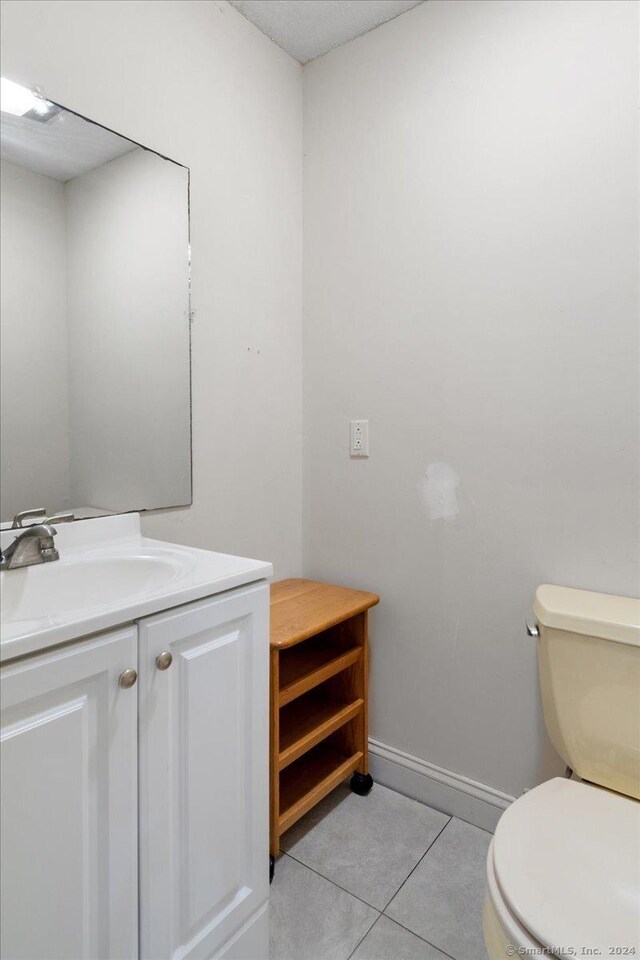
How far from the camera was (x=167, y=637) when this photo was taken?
90 cm

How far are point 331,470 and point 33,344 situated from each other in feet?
3.17

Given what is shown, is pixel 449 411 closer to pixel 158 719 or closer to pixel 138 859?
pixel 158 719

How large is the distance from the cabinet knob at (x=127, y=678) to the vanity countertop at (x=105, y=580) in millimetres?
77

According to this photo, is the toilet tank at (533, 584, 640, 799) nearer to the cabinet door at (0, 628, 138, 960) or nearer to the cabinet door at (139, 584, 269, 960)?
the cabinet door at (139, 584, 269, 960)

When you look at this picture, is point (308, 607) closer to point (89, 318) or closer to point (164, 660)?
point (164, 660)

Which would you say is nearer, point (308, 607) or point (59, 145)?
point (59, 145)

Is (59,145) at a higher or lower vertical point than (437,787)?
higher

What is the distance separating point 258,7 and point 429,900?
8.04 ft

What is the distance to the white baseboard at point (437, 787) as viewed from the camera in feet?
4.96

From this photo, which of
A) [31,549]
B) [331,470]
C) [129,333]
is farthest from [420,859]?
[129,333]

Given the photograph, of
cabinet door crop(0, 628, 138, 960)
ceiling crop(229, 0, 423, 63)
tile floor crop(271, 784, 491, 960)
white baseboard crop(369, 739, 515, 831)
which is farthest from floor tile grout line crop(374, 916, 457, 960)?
ceiling crop(229, 0, 423, 63)

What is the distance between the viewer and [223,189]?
1.55 metres

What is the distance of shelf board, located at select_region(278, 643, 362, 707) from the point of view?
140cm

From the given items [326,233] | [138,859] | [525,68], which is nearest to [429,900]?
[138,859]
